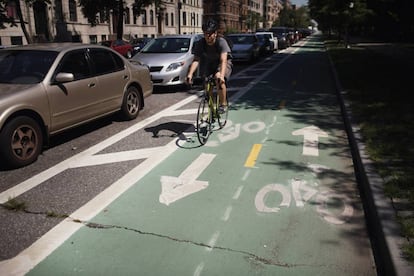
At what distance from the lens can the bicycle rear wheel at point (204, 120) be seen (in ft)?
22.2

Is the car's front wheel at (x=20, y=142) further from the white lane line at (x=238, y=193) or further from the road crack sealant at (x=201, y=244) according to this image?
the white lane line at (x=238, y=193)

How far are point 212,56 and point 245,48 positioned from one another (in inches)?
592

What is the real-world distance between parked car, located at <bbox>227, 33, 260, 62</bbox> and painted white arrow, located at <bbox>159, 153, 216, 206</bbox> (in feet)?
50.4

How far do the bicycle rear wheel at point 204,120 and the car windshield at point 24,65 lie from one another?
256 centimetres

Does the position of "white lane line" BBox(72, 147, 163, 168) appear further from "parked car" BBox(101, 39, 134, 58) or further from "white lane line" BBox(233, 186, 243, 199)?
"parked car" BBox(101, 39, 134, 58)

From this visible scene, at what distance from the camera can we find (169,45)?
44.6ft

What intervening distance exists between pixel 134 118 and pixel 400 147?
526 cm

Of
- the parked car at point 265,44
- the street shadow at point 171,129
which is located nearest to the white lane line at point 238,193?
the street shadow at point 171,129

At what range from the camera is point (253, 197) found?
4680mm

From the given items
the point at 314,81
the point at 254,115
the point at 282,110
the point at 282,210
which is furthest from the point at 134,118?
the point at 314,81

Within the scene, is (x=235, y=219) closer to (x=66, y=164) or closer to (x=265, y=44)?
(x=66, y=164)

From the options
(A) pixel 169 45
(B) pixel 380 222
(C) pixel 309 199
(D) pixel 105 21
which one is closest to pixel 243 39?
(A) pixel 169 45

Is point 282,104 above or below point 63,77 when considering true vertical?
below

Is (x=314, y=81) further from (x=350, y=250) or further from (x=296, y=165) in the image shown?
(x=350, y=250)
